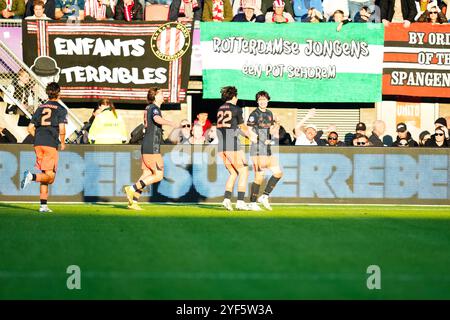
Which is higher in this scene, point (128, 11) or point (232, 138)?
point (128, 11)

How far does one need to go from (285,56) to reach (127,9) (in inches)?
155

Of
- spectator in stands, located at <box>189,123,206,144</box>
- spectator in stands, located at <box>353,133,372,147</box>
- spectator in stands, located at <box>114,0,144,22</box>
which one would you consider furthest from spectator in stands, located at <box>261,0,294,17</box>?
spectator in stands, located at <box>189,123,206,144</box>

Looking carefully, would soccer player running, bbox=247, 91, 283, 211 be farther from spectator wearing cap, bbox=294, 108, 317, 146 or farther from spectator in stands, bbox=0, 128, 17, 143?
spectator in stands, bbox=0, 128, 17, 143

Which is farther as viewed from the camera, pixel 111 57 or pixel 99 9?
pixel 99 9

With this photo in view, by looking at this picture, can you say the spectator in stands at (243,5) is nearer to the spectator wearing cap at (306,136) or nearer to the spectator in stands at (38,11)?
the spectator wearing cap at (306,136)

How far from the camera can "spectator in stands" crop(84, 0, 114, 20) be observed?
24.8 m

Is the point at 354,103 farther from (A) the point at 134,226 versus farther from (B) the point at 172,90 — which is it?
(A) the point at 134,226

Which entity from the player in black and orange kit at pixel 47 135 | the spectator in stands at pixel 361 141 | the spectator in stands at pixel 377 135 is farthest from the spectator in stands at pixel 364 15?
the player in black and orange kit at pixel 47 135

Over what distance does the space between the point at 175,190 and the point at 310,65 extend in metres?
5.66

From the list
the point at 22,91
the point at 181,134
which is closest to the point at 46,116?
the point at 181,134

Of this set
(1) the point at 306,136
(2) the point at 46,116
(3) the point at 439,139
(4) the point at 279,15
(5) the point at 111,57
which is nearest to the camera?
(2) the point at 46,116

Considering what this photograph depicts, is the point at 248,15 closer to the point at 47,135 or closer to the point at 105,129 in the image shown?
the point at 105,129

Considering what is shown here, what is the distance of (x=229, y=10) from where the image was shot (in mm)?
25047
